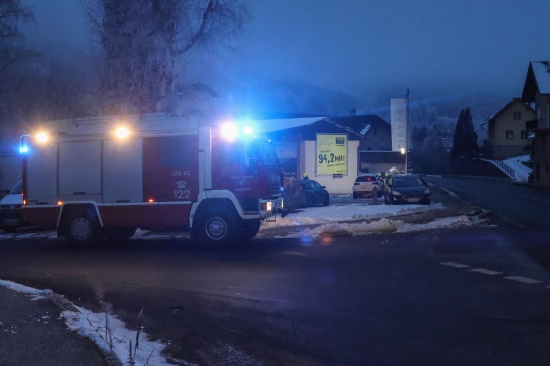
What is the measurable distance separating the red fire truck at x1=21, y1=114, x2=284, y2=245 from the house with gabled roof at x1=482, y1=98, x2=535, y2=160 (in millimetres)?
78082

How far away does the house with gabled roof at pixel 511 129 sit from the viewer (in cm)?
8481

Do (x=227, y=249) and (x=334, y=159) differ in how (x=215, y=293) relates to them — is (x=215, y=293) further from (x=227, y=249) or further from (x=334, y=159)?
(x=334, y=159)

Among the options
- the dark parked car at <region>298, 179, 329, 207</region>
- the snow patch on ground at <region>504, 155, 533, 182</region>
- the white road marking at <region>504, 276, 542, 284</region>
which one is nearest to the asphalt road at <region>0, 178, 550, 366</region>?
the white road marking at <region>504, 276, 542, 284</region>

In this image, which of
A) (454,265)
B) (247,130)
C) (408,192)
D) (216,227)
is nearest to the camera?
(454,265)

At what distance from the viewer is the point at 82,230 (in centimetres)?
1452

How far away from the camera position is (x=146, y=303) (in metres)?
8.26

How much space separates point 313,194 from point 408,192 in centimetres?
437

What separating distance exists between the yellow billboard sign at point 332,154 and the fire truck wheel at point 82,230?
22718 mm

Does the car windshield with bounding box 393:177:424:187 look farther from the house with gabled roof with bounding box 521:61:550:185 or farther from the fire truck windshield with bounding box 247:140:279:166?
the house with gabled roof with bounding box 521:61:550:185

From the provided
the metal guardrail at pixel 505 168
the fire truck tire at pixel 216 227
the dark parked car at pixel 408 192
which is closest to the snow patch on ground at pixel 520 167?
the metal guardrail at pixel 505 168

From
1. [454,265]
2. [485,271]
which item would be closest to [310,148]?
[454,265]

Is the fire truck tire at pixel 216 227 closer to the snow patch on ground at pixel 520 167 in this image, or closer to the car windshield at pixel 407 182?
the car windshield at pixel 407 182

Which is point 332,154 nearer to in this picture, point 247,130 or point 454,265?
point 247,130

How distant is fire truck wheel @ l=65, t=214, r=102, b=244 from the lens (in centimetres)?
1443
